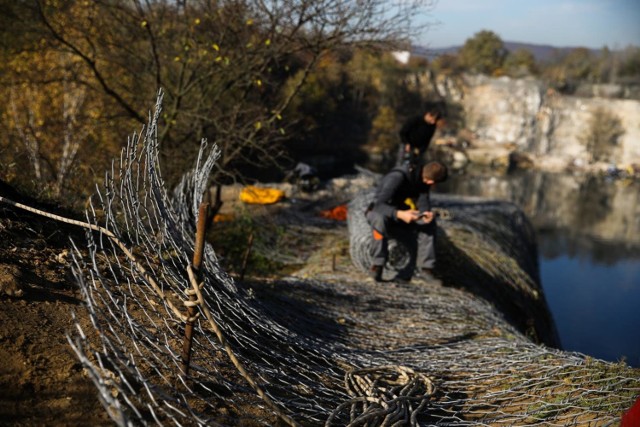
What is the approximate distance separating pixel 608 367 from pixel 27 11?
10596 mm

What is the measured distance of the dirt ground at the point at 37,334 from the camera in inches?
94.8

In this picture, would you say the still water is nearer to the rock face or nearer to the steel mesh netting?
the steel mesh netting

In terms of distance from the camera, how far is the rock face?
192 ft

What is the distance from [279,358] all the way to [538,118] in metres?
65.9

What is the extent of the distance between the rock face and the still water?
428 inches

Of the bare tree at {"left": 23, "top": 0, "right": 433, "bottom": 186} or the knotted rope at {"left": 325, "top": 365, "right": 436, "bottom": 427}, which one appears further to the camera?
the bare tree at {"left": 23, "top": 0, "right": 433, "bottom": 186}

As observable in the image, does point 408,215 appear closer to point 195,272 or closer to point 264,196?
point 195,272

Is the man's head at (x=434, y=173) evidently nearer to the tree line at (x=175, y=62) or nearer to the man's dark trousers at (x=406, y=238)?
the man's dark trousers at (x=406, y=238)

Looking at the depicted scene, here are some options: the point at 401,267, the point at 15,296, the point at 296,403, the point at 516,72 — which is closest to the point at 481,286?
the point at 401,267

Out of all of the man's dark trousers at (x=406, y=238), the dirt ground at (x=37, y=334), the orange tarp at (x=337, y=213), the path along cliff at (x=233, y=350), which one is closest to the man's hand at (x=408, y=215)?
the man's dark trousers at (x=406, y=238)

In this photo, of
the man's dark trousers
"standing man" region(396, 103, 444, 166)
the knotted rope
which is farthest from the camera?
"standing man" region(396, 103, 444, 166)

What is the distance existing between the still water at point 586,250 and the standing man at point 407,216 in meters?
2.50

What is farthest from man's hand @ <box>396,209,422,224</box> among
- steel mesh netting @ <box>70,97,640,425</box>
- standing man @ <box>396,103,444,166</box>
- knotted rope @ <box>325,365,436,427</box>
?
standing man @ <box>396,103,444,166</box>

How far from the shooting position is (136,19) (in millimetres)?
9445
